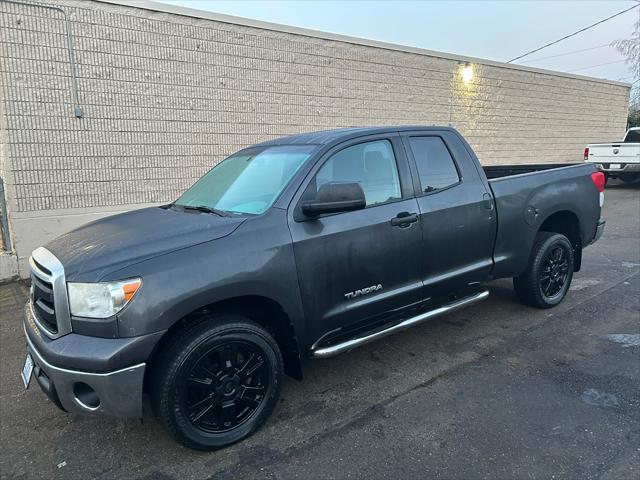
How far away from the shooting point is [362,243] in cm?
322

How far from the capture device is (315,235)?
3.01 meters

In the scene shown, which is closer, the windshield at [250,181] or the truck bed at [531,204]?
the windshield at [250,181]

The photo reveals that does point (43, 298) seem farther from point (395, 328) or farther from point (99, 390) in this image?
point (395, 328)

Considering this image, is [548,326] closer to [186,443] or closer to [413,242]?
[413,242]

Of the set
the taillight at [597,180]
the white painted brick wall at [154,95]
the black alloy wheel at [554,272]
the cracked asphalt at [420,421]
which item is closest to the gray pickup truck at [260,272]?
the cracked asphalt at [420,421]

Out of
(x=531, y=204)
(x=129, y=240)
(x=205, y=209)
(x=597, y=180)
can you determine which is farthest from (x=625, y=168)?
(x=129, y=240)

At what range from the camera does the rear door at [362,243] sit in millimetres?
3023

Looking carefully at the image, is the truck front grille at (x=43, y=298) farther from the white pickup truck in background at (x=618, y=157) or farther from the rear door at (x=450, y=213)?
the white pickup truck in background at (x=618, y=157)

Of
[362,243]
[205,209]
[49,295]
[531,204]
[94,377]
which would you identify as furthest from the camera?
[531,204]

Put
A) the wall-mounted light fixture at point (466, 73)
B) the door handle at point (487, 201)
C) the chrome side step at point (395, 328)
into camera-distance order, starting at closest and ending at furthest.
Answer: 1. the chrome side step at point (395, 328)
2. the door handle at point (487, 201)
3. the wall-mounted light fixture at point (466, 73)

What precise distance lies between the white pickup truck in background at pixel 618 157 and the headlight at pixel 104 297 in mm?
14833

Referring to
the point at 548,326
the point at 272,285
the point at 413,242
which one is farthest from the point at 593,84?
the point at 272,285

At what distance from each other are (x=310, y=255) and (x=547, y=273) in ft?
10.1

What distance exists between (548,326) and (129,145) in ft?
20.7
